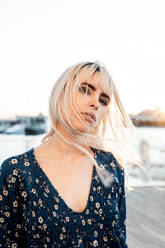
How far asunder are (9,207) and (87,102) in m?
0.42

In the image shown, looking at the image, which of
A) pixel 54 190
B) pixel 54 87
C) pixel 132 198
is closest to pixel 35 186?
pixel 54 190

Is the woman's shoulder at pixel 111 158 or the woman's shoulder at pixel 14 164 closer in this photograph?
the woman's shoulder at pixel 14 164

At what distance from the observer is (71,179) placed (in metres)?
0.98

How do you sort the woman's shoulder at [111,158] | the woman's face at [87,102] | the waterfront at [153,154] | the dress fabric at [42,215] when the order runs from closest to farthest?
the dress fabric at [42,215] < the woman's face at [87,102] < the woman's shoulder at [111,158] < the waterfront at [153,154]

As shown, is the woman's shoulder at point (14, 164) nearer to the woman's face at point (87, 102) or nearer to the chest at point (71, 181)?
the chest at point (71, 181)

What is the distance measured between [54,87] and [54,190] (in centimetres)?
36

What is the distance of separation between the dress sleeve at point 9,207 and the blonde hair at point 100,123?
221 mm

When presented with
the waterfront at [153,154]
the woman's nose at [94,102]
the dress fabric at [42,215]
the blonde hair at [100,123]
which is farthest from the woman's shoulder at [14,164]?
the waterfront at [153,154]

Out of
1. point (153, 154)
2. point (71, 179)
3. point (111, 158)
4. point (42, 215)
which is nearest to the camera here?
point (42, 215)

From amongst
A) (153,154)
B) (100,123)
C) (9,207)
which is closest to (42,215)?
(9,207)

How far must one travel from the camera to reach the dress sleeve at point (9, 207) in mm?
892

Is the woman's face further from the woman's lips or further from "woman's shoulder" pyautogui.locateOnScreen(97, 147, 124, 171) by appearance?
"woman's shoulder" pyautogui.locateOnScreen(97, 147, 124, 171)

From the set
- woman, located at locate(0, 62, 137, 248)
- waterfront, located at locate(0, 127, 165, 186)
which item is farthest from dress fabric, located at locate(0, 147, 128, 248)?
waterfront, located at locate(0, 127, 165, 186)

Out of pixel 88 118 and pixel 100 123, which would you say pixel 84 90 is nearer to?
pixel 88 118
